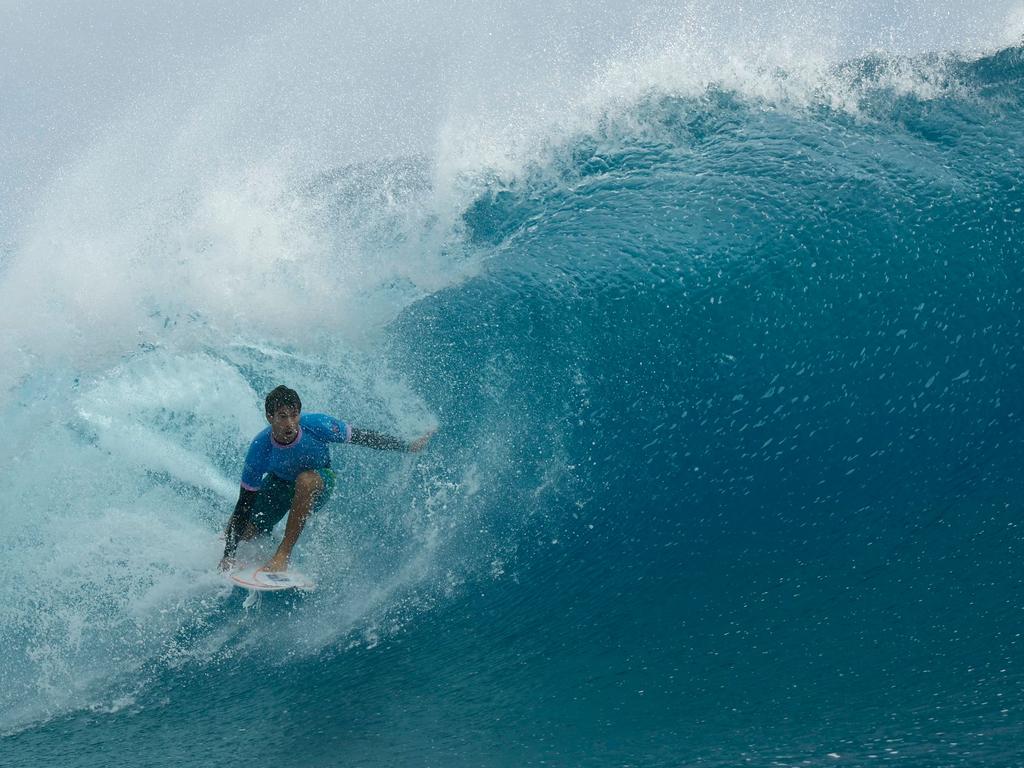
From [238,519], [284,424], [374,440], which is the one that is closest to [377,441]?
[374,440]

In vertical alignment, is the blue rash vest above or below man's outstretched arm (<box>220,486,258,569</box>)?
above

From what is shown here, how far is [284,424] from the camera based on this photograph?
4477 millimetres

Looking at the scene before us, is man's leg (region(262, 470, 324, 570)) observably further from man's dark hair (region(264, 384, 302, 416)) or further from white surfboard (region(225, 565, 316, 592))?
man's dark hair (region(264, 384, 302, 416))

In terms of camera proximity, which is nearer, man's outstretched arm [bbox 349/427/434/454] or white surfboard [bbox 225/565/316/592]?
white surfboard [bbox 225/565/316/592]

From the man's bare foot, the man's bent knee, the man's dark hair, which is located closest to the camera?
the man's dark hair

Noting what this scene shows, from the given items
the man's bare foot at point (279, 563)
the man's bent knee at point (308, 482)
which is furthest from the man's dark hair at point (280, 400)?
the man's bare foot at point (279, 563)

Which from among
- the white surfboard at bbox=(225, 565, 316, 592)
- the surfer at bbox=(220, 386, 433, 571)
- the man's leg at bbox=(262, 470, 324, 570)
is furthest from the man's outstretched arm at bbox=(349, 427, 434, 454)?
the white surfboard at bbox=(225, 565, 316, 592)

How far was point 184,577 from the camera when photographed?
17.4ft

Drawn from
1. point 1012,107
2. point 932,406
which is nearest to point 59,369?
point 932,406

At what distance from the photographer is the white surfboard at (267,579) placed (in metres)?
4.77

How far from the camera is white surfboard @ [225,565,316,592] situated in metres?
4.77

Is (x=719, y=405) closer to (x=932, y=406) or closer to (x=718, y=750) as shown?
(x=932, y=406)

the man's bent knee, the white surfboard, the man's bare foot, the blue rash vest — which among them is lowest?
the white surfboard

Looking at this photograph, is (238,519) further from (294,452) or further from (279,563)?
(294,452)
